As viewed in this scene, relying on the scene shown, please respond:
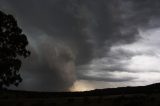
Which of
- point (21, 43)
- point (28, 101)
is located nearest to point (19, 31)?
point (21, 43)

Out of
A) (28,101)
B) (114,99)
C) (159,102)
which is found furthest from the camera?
(28,101)

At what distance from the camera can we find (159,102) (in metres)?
49.8

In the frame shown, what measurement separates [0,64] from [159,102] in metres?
24.7

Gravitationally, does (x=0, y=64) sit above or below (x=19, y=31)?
→ below

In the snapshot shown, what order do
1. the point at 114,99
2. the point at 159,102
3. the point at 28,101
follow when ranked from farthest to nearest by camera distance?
1. the point at 28,101
2. the point at 114,99
3. the point at 159,102

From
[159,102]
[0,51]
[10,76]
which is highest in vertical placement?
[0,51]

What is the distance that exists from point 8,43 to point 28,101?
11.4 meters

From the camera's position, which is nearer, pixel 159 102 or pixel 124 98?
pixel 159 102

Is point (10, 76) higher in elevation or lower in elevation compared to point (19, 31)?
lower

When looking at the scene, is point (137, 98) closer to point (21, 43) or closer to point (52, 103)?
point (52, 103)

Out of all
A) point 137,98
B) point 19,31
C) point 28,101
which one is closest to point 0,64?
point 19,31

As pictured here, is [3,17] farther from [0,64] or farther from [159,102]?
[159,102]

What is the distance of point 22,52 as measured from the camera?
54531mm

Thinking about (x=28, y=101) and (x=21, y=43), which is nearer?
(x=21, y=43)
